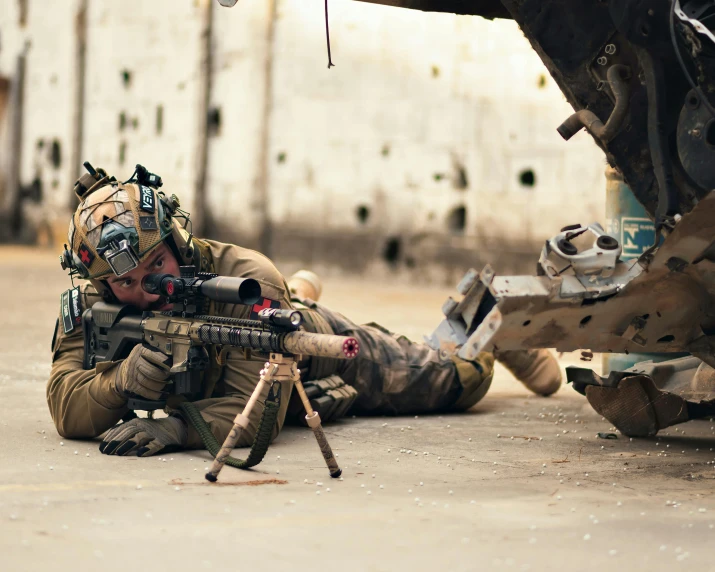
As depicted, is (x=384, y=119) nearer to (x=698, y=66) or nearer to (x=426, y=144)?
(x=426, y=144)

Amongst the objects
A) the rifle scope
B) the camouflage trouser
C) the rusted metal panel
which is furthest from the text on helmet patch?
the rusted metal panel

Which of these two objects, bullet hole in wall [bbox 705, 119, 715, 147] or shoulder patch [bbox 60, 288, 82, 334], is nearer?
bullet hole in wall [bbox 705, 119, 715, 147]

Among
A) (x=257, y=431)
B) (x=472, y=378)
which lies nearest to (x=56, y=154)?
(x=472, y=378)

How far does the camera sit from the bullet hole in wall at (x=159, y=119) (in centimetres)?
1499

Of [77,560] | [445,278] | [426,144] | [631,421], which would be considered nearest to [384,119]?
[426,144]

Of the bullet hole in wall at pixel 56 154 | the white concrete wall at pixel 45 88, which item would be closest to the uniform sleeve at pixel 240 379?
the white concrete wall at pixel 45 88

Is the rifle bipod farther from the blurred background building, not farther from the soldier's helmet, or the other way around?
the blurred background building

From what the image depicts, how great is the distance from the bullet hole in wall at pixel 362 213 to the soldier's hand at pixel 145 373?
A: 8706mm

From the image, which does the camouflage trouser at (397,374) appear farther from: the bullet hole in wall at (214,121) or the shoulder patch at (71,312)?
the bullet hole in wall at (214,121)

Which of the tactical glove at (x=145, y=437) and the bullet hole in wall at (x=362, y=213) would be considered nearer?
the tactical glove at (x=145, y=437)

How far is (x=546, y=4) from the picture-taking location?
443cm

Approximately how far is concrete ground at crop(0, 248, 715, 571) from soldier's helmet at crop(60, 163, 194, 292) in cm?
74

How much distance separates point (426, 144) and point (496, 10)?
7059mm

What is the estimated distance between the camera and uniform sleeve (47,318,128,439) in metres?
4.58
